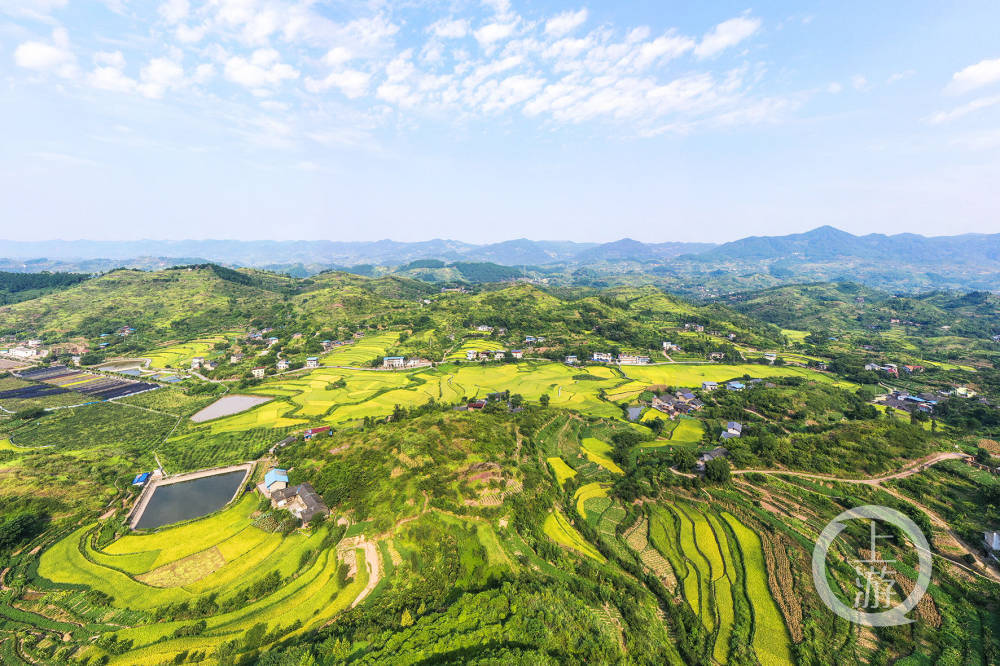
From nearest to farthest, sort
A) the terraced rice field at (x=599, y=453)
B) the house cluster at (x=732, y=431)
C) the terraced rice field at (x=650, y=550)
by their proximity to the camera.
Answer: the terraced rice field at (x=650, y=550)
the terraced rice field at (x=599, y=453)
the house cluster at (x=732, y=431)

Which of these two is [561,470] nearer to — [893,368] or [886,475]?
[886,475]

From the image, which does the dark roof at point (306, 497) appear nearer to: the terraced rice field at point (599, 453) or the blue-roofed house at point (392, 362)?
the terraced rice field at point (599, 453)

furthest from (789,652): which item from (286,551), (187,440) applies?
(187,440)

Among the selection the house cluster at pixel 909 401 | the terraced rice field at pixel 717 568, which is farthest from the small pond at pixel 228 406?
the house cluster at pixel 909 401

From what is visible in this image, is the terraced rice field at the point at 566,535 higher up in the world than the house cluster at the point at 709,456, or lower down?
lower down

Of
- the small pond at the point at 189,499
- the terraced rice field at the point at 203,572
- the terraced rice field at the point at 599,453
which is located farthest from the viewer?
the terraced rice field at the point at 599,453

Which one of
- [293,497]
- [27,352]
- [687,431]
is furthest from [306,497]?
[27,352]

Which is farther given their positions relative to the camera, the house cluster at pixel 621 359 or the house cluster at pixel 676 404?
the house cluster at pixel 621 359
